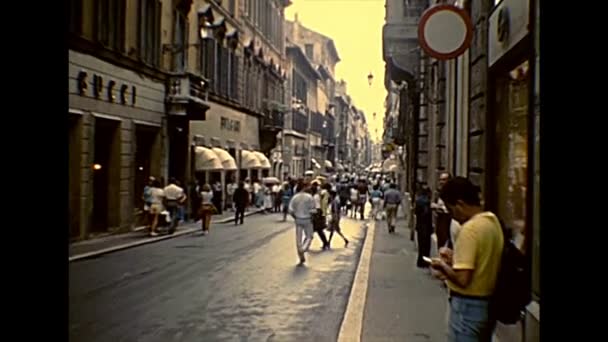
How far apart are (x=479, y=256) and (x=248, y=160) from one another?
4098cm

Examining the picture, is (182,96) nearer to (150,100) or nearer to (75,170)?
(150,100)

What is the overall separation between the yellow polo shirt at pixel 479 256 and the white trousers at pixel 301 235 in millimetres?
11815

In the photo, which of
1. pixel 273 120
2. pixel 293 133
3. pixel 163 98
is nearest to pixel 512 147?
pixel 163 98

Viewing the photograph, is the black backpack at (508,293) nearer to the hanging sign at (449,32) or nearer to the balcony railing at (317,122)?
the hanging sign at (449,32)

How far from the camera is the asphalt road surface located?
33.0 ft

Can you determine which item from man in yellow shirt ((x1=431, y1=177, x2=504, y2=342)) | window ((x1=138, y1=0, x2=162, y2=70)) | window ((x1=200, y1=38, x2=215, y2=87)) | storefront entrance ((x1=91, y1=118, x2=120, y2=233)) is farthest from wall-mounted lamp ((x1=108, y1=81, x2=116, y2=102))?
man in yellow shirt ((x1=431, y1=177, x2=504, y2=342))

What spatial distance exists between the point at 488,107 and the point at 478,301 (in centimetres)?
564

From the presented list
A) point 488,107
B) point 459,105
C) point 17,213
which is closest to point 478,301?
point 17,213

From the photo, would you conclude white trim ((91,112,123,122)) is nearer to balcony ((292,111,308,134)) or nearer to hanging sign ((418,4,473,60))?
hanging sign ((418,4,473,60))

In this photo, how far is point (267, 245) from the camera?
22.5 meters

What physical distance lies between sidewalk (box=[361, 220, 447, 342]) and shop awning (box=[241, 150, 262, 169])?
2701 centimetres

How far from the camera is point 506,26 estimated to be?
9.41 m

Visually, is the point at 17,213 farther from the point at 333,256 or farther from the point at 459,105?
the point at 333,256

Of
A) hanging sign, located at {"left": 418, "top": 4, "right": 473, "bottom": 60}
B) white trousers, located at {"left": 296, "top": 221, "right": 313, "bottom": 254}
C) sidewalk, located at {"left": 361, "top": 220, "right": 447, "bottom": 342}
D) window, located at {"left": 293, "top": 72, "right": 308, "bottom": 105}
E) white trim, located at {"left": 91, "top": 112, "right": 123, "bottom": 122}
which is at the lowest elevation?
sidewalk, located at {"left": 361, "top": 220, "right": 447, "bottom": 342}
